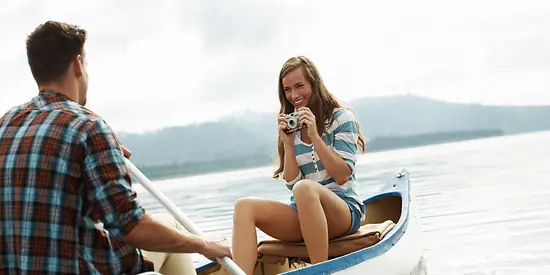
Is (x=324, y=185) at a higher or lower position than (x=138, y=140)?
higher

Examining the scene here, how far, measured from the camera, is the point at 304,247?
4645 millimetres

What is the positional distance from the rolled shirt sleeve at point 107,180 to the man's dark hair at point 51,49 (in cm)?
29

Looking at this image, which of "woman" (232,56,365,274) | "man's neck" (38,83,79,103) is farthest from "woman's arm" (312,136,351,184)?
"man's neck" (38,83,79,103)

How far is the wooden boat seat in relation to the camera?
465 cm

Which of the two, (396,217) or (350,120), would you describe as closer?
(350,120)

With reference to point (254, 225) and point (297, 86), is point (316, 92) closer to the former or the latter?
point (297, 86)

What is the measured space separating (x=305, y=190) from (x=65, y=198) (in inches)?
75.9

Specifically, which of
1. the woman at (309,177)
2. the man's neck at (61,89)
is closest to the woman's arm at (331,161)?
the woman at (309,177)

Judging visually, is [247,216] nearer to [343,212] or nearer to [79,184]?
[343,212]

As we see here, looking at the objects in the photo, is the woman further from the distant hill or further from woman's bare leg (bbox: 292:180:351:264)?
the distant hill

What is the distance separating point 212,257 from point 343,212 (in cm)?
169

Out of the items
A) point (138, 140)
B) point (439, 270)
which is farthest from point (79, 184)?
point (138, 140)

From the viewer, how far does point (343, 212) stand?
461cm

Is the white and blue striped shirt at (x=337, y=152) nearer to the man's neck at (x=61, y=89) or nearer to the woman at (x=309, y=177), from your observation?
the woman at (x=309, y=177)
